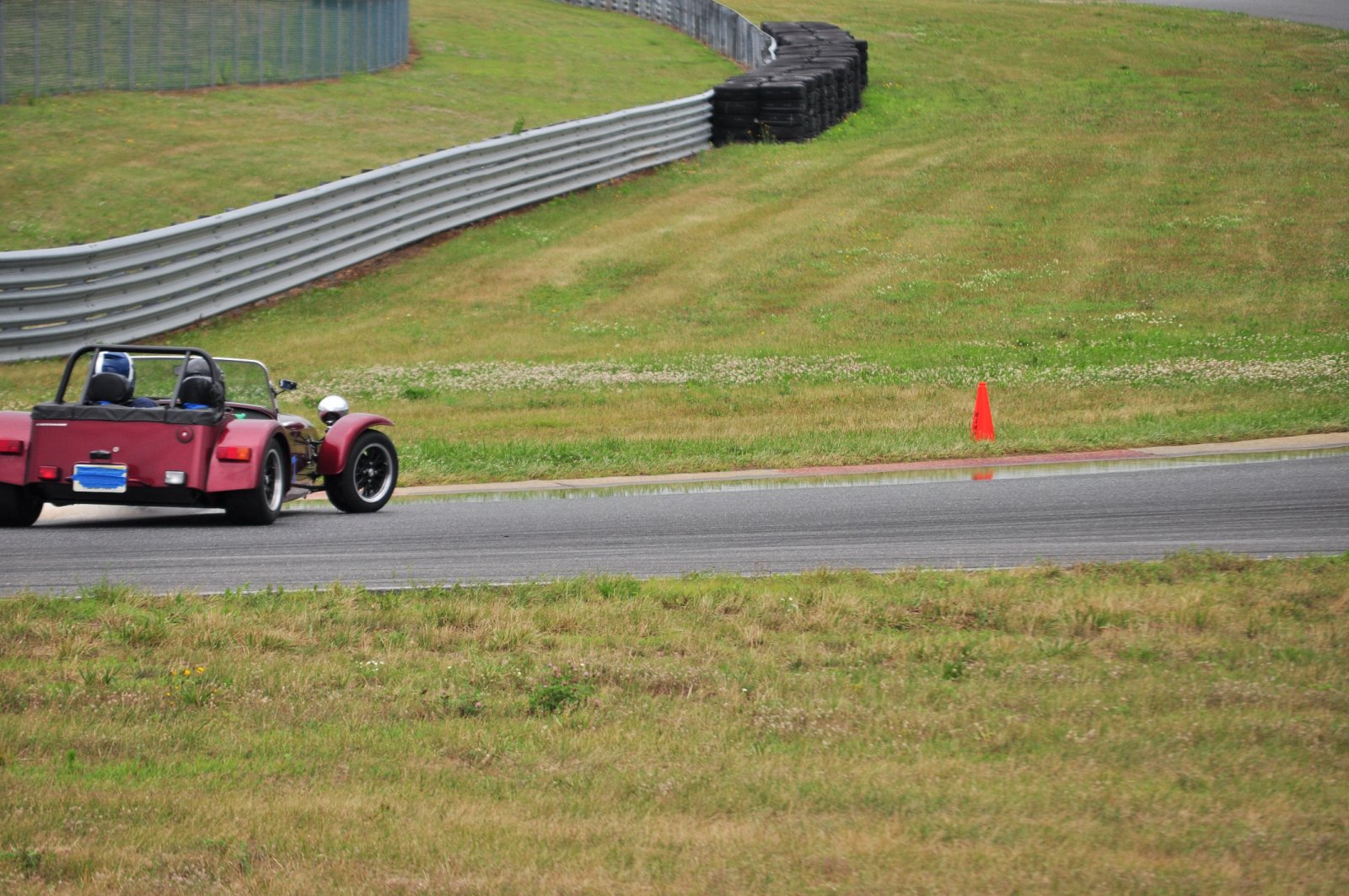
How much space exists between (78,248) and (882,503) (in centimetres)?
1252

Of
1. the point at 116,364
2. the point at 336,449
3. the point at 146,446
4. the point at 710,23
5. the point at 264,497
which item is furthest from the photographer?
the point at 710,23

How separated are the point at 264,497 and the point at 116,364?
4.89ft

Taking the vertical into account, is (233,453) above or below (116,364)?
below

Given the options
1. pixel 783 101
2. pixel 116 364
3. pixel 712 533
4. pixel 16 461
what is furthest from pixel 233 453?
pixel 783 101

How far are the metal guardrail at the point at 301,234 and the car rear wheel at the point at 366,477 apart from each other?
9.32 meters

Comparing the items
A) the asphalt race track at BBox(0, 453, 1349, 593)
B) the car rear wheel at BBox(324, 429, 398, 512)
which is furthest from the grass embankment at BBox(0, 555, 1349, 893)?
the car rear wheel at BBox(324, 429, 398, 512)

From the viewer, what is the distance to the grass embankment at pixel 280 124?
75.3 ft

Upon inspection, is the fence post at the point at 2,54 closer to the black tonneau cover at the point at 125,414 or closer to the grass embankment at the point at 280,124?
the grass embankment at the point at 280,124

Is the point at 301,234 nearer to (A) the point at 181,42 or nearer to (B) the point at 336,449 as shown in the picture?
(A) the point at 181,42

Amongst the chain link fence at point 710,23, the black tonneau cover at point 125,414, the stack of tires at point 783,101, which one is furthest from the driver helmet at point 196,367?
the chain link fence at point 710,23

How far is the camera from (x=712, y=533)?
9.62m

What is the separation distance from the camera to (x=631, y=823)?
14.1 ft

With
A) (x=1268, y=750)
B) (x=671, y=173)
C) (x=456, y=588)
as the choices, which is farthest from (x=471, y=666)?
(x=671, y=173)

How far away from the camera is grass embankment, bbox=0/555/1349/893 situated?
13.1 ft
